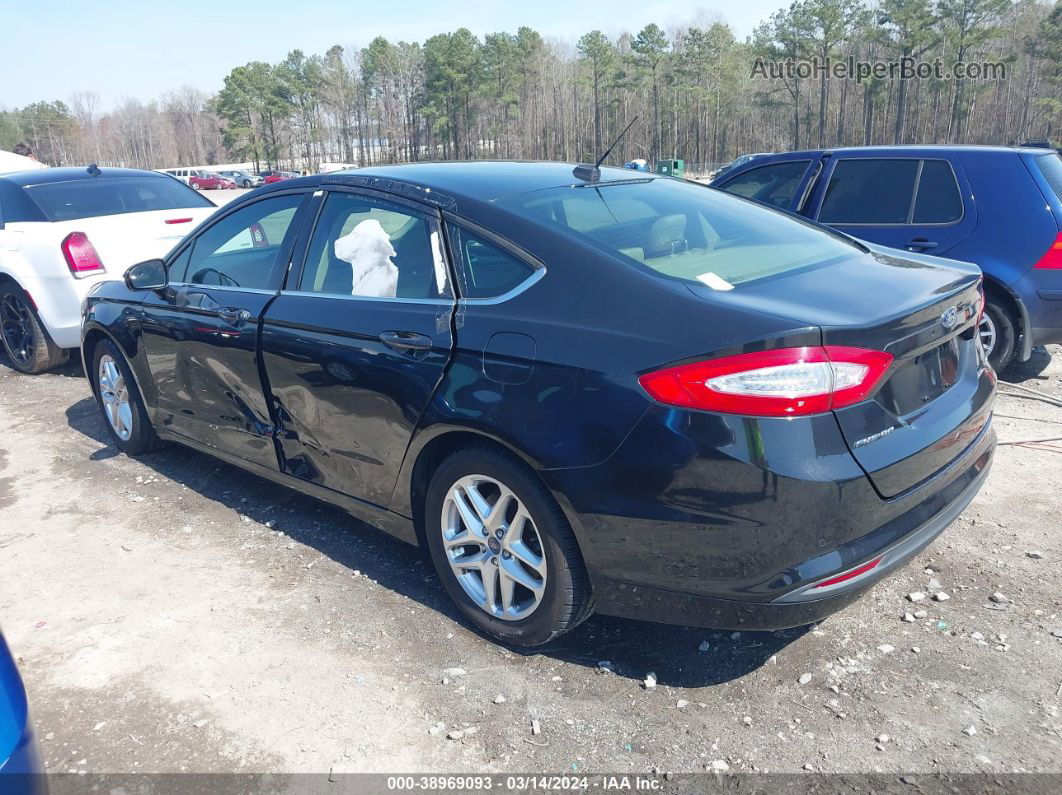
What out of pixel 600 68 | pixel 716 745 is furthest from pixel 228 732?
pixel 600 68

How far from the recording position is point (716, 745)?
246 cm

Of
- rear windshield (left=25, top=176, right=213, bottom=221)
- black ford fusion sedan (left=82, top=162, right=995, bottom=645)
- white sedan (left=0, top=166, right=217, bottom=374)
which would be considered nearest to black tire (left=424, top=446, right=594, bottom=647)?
black ford fusion sedan (left=82, top=162, right=995, bottom=645)

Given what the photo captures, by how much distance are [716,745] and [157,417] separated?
11.8 feet

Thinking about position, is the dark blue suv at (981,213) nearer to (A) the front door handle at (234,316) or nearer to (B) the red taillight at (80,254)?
(A) the front door handle at (234,316)

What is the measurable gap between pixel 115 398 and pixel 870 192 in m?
5.50

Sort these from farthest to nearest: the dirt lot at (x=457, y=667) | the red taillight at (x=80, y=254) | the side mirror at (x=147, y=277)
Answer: the red taillight at (x=80, y=254)
the side mirror at (x=147, y=277)
the dirt lot at (x=457, y=667)

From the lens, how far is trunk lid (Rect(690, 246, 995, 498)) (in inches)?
93.0

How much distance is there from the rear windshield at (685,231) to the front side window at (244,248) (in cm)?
132

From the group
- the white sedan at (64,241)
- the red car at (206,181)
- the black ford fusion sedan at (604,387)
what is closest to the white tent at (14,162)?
the white sedan at (64,241)

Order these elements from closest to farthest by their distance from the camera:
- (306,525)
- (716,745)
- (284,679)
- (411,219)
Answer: (716,745), (284,679), (411,219), (306,525)

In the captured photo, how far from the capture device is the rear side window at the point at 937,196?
582 cm

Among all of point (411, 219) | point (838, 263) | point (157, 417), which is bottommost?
point (157, 417)

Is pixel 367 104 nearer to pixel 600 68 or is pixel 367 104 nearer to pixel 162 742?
pixel 600 68

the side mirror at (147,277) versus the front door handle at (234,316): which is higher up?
the side mirror at (147,277)
